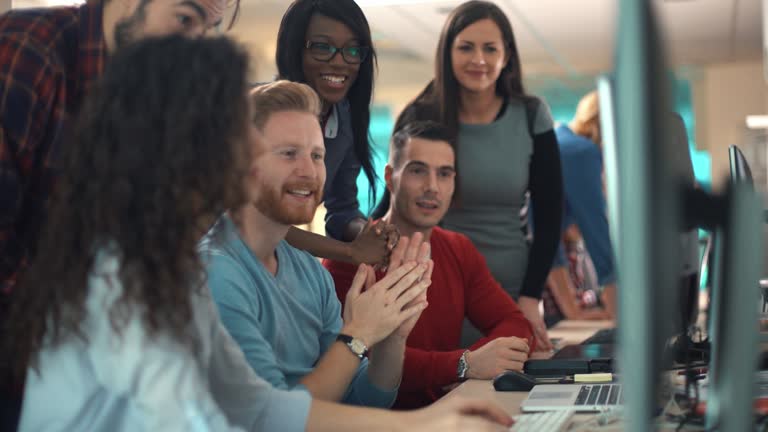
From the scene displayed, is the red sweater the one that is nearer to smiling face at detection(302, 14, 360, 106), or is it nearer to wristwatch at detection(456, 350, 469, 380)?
wristwatch at detection(456, 350, 469, 380)

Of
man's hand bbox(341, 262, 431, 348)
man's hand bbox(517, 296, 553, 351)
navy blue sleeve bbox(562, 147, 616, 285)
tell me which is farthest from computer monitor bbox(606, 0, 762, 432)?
navy blue sleeve bbox(562, 147, 616, 285)

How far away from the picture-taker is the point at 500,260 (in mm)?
2514

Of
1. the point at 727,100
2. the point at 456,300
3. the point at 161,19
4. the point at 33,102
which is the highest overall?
A: the point at 727,100

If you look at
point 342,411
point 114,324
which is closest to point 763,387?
point 342,411

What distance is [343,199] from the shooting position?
7.25 ft

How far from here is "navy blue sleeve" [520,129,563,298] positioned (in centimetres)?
253

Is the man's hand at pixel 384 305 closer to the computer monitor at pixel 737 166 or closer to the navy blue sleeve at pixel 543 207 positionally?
the computer monitor at pixel 737 166

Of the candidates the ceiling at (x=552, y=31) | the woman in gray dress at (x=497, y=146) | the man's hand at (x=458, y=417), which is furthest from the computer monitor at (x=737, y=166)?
the ceiling at (x=552, y=31)

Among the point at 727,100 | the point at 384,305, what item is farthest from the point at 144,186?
the point at 727,100

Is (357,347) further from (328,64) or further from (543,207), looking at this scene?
(543,207)

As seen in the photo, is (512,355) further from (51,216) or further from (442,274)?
(51,216)

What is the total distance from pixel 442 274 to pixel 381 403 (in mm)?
683

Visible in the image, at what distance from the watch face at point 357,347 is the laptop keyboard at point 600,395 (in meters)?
0.33

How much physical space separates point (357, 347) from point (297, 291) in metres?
0.20
